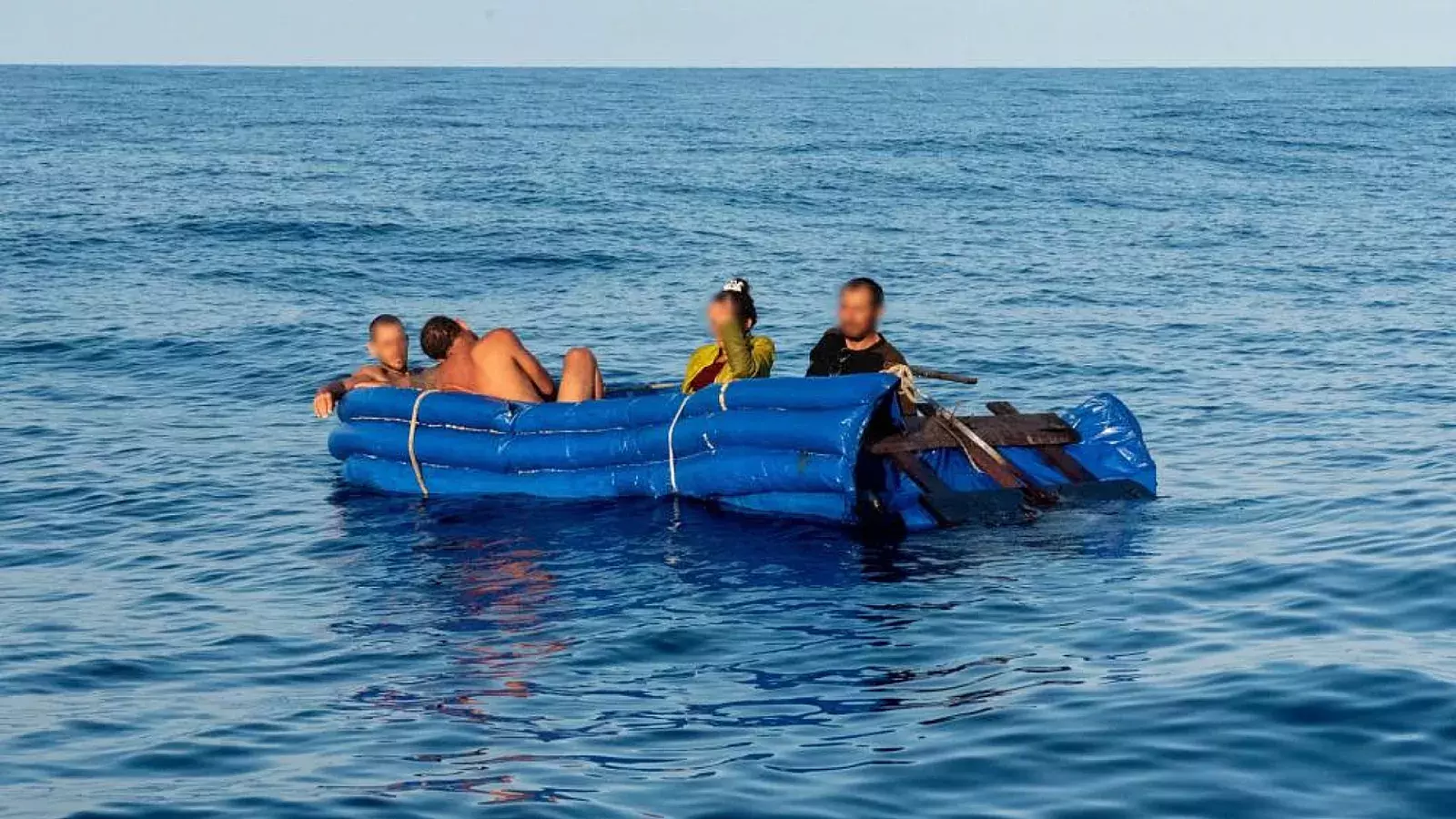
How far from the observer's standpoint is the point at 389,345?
1286 centimetres

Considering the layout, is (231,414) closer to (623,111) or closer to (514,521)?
(514,521)

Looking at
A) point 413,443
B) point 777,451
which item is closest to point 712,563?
point 777,451

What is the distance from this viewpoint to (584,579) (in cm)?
989

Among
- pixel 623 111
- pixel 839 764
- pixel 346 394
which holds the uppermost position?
pixel 623 111

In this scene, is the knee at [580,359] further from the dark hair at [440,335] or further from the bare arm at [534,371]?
the dark hair at [440,335]

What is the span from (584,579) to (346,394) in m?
3.41

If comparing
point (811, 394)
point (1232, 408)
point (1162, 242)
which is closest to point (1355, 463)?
point (1232, 408)

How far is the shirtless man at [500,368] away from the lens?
12.0 meters

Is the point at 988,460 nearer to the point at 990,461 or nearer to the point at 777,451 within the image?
the point at 990,461

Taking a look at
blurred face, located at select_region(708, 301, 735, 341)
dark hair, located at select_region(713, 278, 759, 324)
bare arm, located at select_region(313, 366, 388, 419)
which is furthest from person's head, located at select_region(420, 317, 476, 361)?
dark hair, located at select_region(713, 278, 759, 324)

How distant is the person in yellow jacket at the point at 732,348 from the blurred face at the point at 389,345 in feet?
7.86

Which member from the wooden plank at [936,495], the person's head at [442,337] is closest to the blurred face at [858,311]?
the wooden plank at [936,495]

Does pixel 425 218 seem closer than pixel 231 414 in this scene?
No

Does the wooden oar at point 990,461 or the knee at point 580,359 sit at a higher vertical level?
the knee at point 580,359
